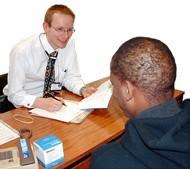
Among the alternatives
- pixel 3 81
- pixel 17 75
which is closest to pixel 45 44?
pixel 17 75

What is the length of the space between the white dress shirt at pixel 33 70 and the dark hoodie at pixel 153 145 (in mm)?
1058

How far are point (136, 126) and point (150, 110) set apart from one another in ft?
0.32

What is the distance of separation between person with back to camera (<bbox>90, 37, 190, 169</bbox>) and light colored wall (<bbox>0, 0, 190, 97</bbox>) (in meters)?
1.53

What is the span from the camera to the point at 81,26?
10.3 ft

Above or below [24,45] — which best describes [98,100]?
below

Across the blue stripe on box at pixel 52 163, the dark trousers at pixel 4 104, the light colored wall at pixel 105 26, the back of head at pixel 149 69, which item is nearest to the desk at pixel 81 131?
the blue stripe on box at pixel 52 163

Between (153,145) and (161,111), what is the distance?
0.54 feet

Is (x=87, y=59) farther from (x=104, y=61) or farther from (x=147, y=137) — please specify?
(x=147, y=137)

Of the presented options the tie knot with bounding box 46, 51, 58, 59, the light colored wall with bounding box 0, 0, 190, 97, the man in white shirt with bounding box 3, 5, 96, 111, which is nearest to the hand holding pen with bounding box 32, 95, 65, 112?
the man in white shirt with bounding box 3, 5, 96, 111

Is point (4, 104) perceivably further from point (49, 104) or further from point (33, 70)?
point (49, 104)

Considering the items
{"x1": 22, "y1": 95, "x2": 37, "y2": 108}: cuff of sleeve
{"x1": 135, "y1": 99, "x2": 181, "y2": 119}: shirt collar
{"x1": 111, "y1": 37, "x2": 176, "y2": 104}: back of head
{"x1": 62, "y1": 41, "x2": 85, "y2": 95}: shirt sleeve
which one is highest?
{"x1": 111, "y1": 37, "x2": 176, "y2": 104}: back of head

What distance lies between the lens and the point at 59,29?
206 cm

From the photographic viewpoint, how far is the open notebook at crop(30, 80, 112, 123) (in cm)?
178

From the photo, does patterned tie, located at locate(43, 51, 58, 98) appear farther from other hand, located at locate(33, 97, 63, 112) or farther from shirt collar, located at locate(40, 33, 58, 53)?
other hand, located at locate(33, 97, 63, 112)
